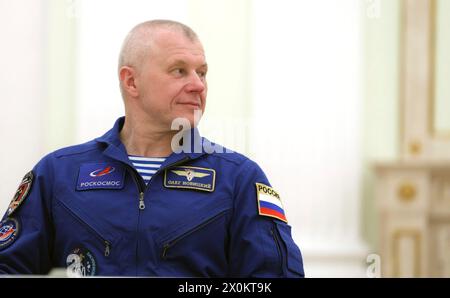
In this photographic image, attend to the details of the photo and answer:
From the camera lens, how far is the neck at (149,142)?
1.55 meters

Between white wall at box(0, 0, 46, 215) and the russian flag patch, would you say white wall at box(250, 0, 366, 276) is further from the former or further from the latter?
the russian flag patch

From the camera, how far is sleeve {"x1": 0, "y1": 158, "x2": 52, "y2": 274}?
142 centimetres

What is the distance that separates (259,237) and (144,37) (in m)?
0.59

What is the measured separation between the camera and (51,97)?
2785 millimetres

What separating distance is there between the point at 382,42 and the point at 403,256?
1040 mm

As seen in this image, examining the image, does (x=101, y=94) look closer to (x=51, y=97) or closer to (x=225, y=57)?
(x=51, y=97)

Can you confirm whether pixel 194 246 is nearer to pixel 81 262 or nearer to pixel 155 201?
pixel 155 201

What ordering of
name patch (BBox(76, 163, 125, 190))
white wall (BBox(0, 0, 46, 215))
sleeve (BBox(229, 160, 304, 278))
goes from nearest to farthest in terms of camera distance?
sleeve (BBox(229, 160, 304, 278))
name patch (BBox(76, 163, 125, 190))
white wall (BBox(0, 0, 46, 215))

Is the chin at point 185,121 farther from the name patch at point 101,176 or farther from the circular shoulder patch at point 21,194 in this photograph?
the circular shoulder patch at point 21,194

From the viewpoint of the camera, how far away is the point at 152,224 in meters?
1.41

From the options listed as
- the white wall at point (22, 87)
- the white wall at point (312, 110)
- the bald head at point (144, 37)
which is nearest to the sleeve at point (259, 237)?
the bald head at point (144, 37)

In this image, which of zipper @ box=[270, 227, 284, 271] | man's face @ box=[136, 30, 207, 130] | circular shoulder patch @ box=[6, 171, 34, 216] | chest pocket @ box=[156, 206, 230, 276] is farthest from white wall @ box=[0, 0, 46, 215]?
zipper @ box=[270, 227, 284, 271]


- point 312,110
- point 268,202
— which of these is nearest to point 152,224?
point 268,202

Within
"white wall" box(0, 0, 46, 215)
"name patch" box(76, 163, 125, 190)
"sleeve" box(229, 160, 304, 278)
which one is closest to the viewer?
"sleeve" box(229, 160, 304, 278)
